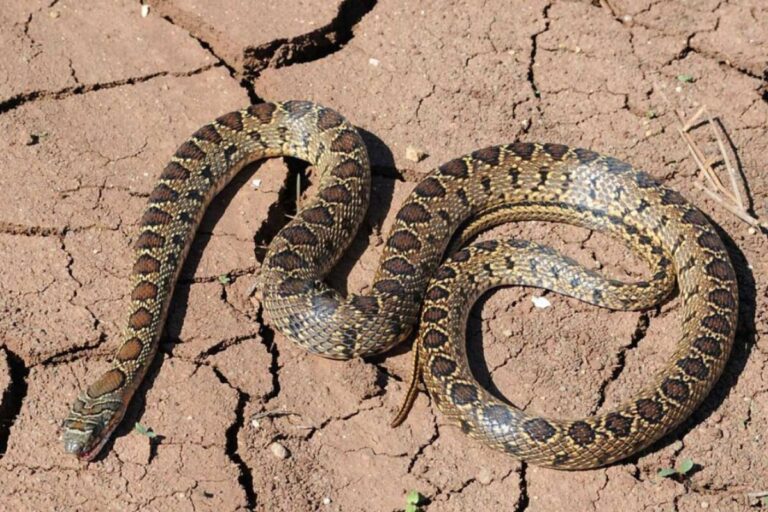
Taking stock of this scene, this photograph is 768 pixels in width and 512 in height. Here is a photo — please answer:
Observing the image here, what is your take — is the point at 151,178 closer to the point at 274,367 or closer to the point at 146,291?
the point at 146,291

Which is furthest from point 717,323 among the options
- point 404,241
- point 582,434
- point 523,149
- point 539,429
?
point 404,241

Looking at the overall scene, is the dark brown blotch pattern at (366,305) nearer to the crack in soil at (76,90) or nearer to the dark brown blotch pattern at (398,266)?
the dark brown blotch pattern at (398,266)

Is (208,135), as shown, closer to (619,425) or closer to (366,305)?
(366,305)

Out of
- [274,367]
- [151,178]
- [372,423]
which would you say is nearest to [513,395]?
[372,423]

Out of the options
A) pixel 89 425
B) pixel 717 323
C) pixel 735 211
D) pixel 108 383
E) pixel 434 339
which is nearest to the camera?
pixel 89 425

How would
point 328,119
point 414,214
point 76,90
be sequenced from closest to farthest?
point 414,214
point 328,119
point 76,90

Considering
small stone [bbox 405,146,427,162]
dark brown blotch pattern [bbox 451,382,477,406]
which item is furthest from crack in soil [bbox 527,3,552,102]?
dark brown blotch pattern [bbox 451,382,477,406]
